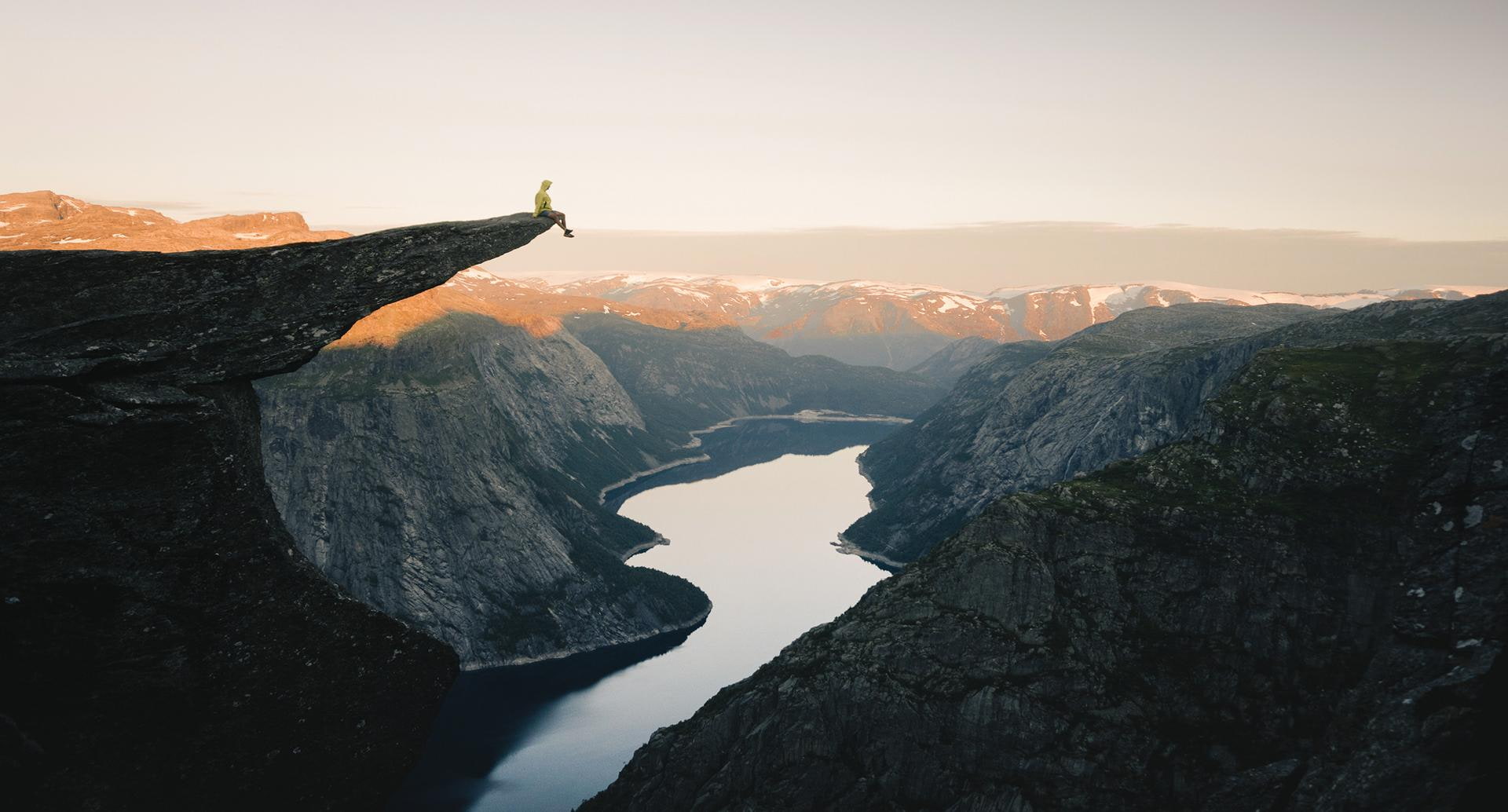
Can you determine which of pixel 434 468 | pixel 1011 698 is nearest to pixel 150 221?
pixel 434 468

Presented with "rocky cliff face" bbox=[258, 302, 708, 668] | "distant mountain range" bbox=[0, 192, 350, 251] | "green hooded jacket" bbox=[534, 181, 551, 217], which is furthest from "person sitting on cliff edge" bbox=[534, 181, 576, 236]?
"distant mountain range" bbox=[0, 192, 350, 251]

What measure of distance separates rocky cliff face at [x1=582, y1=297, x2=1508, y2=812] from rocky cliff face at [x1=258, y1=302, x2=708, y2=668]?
84769mm

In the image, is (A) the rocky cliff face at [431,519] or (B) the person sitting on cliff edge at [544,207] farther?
(A) the rocky cliff face at [431,519]

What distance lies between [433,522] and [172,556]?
485ft

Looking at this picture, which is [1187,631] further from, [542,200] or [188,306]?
[188,306]

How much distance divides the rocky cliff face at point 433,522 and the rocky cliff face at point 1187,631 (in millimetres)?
84769

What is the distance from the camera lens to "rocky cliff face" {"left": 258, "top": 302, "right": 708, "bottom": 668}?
153125 mm

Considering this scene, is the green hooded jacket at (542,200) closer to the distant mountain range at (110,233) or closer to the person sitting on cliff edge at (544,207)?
the person sitting on cliff edge at (544,207)

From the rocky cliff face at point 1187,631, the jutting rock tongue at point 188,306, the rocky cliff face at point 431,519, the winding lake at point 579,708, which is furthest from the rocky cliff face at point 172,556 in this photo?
the rocky cliff face at point 431,519

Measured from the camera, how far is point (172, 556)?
21797mm

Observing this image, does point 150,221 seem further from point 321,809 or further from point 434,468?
point 321,809

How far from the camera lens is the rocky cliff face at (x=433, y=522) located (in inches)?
6029

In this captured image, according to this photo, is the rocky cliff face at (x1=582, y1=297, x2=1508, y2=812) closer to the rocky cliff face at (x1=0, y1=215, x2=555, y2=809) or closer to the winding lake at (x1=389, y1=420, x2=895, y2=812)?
the winding lake at (x1=389, y1=420, x2=895, y2=812)

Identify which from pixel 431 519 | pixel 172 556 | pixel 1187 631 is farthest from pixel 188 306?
pixel 431 519
